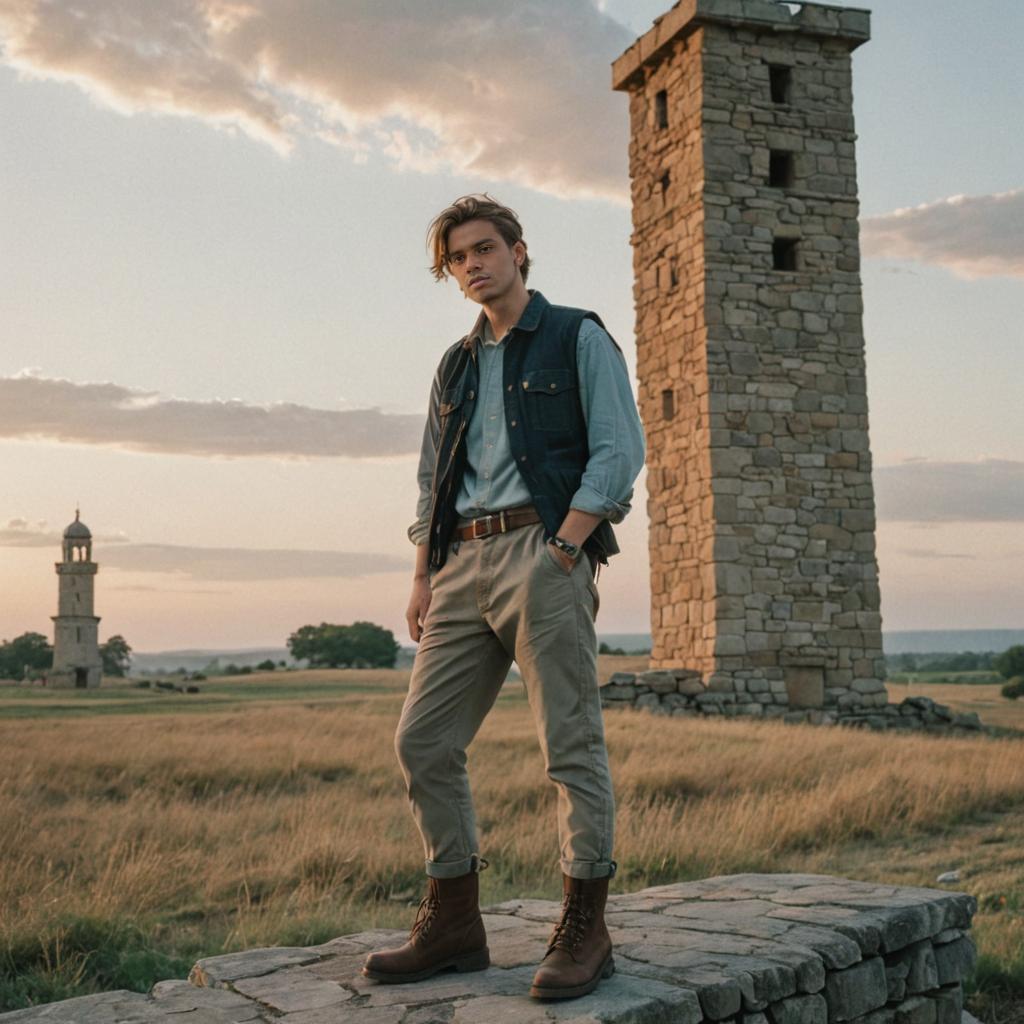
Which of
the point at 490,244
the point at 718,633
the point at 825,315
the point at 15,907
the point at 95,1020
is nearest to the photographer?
the point at 95,1020

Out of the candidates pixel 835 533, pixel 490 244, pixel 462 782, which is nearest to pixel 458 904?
pixel 462 782

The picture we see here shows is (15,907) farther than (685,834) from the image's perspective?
No

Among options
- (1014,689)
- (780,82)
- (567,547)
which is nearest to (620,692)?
(780,82)

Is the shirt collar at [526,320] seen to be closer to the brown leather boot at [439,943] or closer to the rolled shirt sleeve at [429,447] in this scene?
the rolled shirt sleeve at [429,447]

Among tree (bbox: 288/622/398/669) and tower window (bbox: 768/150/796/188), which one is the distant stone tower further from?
tower window (bbox: 768/150/796/188)

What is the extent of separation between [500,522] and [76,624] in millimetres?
50104

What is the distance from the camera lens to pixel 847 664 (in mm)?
17547

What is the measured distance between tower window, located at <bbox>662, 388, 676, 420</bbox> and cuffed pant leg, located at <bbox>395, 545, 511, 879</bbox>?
1458 cm

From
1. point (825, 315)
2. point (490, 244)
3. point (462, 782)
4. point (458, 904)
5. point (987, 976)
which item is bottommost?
point (987, 976)

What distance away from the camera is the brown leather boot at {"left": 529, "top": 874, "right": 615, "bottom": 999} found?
3.54 meters

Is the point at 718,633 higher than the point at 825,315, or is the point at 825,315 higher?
the point at 825,315

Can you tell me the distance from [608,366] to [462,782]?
1.37 metres

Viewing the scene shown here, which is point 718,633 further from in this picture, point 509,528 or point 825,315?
point 509,528

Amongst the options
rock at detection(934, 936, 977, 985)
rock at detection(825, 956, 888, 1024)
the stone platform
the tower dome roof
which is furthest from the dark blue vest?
the tower dome roof
